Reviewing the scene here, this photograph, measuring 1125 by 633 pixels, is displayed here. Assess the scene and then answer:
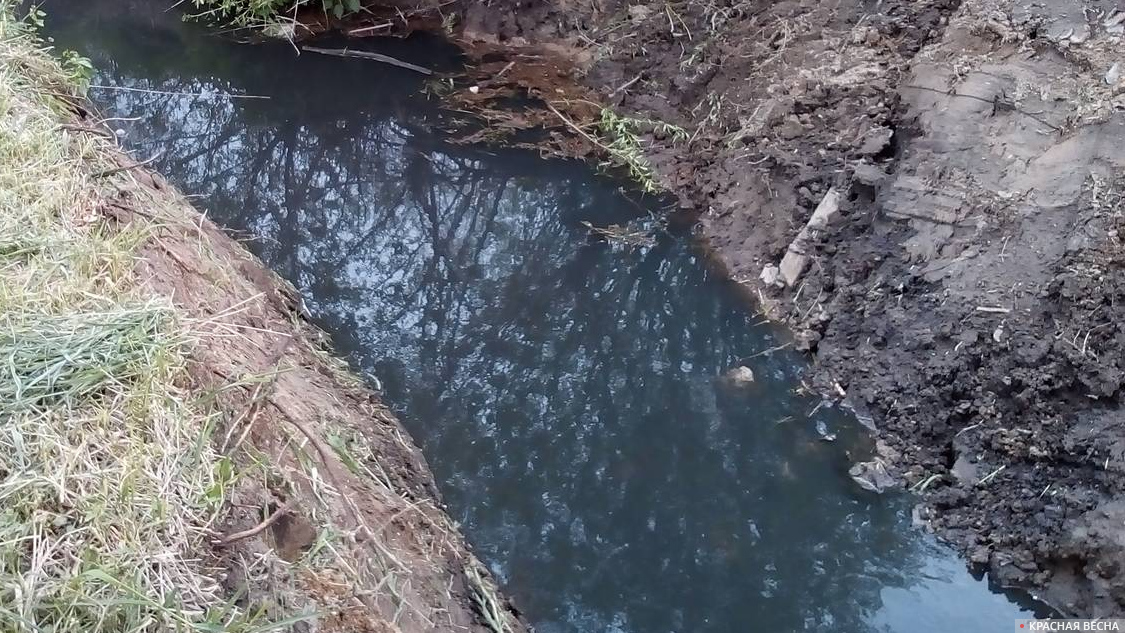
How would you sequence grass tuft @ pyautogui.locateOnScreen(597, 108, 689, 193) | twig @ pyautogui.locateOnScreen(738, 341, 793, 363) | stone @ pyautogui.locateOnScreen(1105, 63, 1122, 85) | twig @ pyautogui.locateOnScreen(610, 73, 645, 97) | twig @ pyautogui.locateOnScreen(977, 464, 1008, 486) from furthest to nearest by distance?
twig @ pyautogui.locateOnScreen(610, 73, 645, 97)
grass tuft @ pyautogui.locateOnScreen(597, 108, 689, 193)
twig @ pyautogui.locateOnScreen(738, 341, 793, 363)
stone @ pyautogui.locateOnScreen(1105, 63, 1122, 85)
twig @ pyautogui.locateOnScreen(977, 464, 1008, 486)

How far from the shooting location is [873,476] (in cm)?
392

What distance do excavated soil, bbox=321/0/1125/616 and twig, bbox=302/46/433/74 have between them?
3.63ft

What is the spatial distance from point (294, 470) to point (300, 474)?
0.9 inches

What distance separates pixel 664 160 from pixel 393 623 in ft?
13.4

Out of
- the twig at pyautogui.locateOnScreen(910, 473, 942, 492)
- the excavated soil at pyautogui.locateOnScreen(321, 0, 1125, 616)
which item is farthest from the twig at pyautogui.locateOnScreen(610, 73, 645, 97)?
the twig at pyautogui.locateOnScreen(910, 473, 942, 492)

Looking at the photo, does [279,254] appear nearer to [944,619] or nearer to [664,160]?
[664,160]

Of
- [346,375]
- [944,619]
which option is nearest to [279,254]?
[346,375]

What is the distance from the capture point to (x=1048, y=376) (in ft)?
12.3

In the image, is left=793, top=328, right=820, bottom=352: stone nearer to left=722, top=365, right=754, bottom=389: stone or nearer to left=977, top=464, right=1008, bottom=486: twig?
left=722, top=365, right=754, bottom=389: stone

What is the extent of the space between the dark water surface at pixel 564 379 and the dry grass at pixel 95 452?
1649 mm

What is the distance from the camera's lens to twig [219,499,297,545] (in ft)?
6.91

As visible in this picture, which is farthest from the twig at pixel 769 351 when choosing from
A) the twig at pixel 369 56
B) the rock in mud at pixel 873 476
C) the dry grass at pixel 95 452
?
the twig at pixel 369 56

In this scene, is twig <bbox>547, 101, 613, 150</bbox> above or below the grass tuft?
above

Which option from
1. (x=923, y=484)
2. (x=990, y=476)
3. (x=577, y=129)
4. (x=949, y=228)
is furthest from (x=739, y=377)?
(x=577, y=129)
